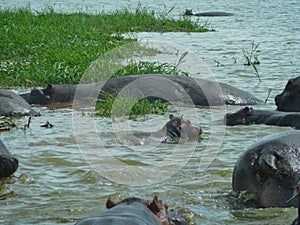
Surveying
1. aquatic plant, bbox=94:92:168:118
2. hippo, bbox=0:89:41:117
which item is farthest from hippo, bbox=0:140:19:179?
aquatic plant, bbox=94:92:168:118

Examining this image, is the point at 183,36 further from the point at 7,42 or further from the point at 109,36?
the point at 7,42

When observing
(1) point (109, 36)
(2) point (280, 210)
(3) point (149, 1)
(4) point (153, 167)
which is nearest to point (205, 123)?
(4) point (153, 167)

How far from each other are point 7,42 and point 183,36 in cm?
592

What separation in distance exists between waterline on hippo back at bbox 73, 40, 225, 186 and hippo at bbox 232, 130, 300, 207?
1.11 m

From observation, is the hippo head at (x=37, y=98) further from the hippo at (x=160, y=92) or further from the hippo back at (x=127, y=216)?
the hippo back at (x=127, y=216)

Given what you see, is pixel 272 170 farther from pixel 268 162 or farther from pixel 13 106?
pixel 13 106

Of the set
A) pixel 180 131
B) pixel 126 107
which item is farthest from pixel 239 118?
pixel 126 107

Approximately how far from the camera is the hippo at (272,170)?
4.67m

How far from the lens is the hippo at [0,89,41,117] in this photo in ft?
27.3

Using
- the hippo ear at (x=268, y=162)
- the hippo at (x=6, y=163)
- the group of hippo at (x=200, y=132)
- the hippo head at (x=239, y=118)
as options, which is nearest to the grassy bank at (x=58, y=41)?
the group of hippo at (x=200, y=132)

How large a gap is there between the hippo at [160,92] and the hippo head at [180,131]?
2085mm

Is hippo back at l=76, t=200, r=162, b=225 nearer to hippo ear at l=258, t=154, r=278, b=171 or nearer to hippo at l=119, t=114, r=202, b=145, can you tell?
hippo ear at l=258, t=154, r=278, b=171

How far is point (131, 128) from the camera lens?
7.95 meters

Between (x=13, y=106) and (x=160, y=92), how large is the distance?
1.98 metres
